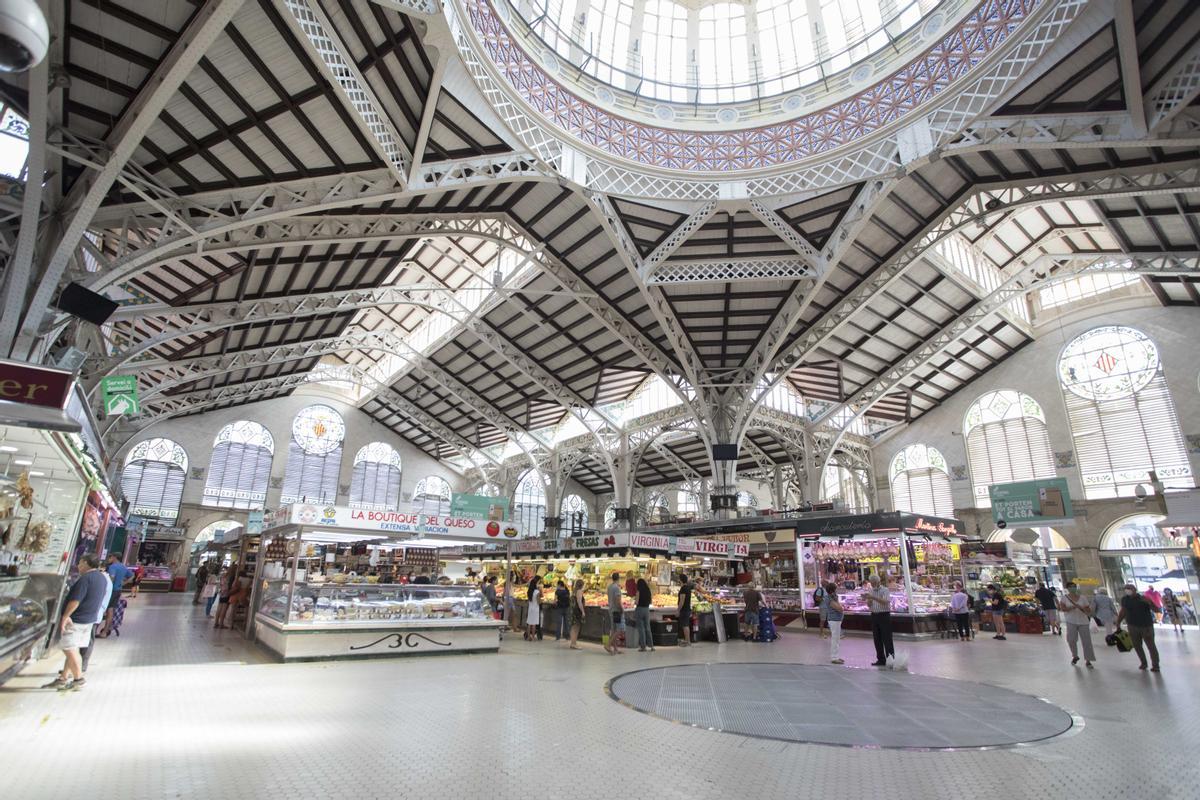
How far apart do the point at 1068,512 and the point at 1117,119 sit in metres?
13.5

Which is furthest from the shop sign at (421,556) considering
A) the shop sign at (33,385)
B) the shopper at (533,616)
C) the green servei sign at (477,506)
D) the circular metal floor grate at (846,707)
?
the shop sign at (33,385)

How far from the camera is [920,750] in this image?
17.3 feet

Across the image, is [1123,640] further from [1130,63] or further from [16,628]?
[16,628]

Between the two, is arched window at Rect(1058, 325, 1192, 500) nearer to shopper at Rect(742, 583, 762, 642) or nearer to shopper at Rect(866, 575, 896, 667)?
shopper at Rect(742, 583, 762, 642)

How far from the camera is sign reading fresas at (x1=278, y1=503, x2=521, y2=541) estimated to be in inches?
422

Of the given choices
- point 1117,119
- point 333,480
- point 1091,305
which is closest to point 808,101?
point 1117,119

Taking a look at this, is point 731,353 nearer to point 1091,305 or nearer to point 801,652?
point 801,652

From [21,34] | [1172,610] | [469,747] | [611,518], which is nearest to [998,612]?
[1172,610]

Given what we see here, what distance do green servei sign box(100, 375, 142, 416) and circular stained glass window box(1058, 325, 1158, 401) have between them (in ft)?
114

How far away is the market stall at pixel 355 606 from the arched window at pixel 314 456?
25064 millimetres

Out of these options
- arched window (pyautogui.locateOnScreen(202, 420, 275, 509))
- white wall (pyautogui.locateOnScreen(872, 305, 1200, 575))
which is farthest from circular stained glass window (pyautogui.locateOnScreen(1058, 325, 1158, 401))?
arched window (pyautogui.locateOnScreen(202, 420, 275, 509))

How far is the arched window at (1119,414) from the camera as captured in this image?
23312 millimetres

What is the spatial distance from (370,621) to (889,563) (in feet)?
47.7

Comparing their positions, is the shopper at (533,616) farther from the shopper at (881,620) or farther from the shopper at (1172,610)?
the shopper at (1172,610)
